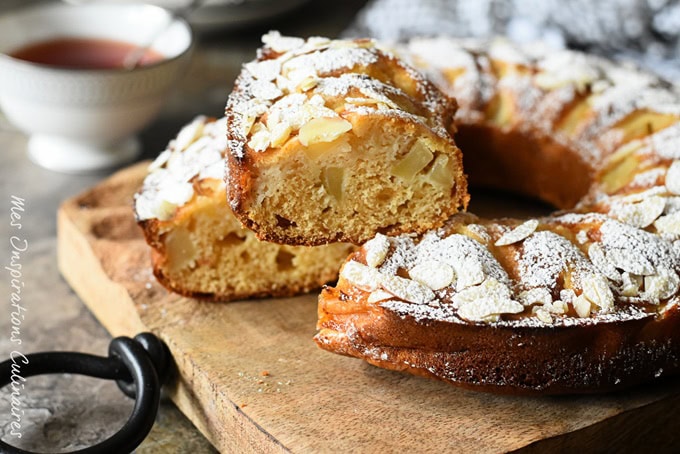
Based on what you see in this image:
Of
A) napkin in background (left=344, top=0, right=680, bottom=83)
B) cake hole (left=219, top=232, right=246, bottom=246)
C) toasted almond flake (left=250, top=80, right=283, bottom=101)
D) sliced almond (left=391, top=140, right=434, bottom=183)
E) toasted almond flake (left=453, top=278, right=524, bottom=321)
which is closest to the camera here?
toasted almond flake (left=453, top=278, right=524, bottom=321)

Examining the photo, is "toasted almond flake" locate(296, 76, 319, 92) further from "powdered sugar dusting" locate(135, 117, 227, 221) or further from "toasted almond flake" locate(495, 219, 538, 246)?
"toasted almond flake" locate(495, 219, 538, 246)

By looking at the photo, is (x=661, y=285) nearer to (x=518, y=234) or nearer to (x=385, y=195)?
(x=518, y=234)

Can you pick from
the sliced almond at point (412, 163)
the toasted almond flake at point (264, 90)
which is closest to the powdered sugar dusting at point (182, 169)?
the toasted almond flake at point (264, 90)

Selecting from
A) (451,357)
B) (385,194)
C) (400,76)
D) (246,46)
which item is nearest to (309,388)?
(451,357)

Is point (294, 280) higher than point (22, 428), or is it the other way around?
point (294, 280)

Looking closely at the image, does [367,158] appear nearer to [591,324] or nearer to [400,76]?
[400,76]

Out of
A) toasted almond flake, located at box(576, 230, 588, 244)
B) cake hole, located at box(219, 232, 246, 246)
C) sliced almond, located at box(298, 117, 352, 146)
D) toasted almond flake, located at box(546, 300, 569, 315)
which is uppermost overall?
sliced almond, located at box(298, 117, 352, 146)

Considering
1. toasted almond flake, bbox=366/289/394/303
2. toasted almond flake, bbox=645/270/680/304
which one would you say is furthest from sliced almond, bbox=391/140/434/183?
toasted almond flake, bbox=645/270/680/304

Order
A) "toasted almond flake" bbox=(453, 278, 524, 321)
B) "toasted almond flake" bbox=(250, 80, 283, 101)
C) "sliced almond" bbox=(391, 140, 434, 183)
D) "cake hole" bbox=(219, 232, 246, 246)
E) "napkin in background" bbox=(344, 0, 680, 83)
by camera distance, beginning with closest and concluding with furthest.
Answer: "toasted almond flake" bbox=(453, 278, 524, 321) → "sliced almond" bbox=(391, 140, 434, 183) → "toasted almond flake" bbox=(250, 80, 283, 101) → "cake hole" bbox=(219, 232, 246, 246) → "napkin in background" bbox=(344, 0, 680, 83)
